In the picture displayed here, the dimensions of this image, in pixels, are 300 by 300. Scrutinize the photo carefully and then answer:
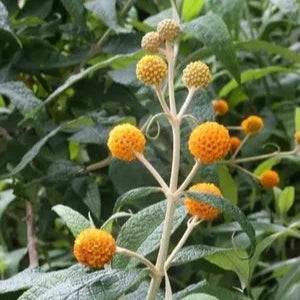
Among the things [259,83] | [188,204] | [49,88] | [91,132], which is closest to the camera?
[188,204]

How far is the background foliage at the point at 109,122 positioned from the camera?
70 centimetres

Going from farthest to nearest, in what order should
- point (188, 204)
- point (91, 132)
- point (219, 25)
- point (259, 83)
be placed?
point (259, 83) < point (91, 132) < point (219, 25) < point (188, 204)

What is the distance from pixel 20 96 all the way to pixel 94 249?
0.33 meters

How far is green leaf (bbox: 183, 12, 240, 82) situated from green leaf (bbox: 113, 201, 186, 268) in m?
0.16

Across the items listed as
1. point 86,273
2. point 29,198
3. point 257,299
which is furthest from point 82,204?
point 86,273

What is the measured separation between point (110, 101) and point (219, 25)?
22 cm

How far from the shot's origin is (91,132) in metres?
0.77

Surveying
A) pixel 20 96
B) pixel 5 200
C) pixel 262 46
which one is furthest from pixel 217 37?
pixel 5 200

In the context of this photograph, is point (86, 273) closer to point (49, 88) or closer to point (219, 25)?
point (219, 25)

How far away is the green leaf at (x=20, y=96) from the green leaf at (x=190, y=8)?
171 millimetres

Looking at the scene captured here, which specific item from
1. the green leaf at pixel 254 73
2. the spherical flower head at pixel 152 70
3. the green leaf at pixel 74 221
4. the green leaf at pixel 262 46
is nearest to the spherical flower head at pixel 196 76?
the spherical flower head at pixel 152 70

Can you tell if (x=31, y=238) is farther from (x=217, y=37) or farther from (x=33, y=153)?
(x=217, y=37)

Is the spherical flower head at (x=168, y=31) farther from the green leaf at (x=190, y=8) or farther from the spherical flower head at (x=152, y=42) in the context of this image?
the green leaf at (x=190, y=8)

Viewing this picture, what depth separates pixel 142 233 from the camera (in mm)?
516
